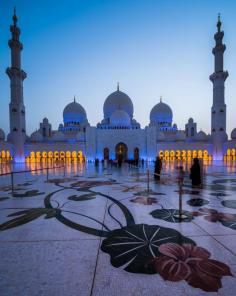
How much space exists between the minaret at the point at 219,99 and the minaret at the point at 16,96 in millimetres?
32939

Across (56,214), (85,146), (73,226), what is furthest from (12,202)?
(85,146)

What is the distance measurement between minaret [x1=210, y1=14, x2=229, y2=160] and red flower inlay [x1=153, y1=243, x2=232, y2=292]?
34.4m

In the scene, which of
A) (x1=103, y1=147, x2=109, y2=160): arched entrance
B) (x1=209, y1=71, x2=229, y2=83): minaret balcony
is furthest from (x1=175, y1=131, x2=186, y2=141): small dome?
(x1=103, y1=147, x2=109, y2=160): arched entrance

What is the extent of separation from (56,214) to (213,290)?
283cm

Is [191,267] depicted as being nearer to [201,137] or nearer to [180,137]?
[180,137]

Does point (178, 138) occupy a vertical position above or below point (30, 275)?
above

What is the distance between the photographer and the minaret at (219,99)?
100 feet

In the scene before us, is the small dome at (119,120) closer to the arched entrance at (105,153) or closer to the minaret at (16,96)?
the arched entrance at (105,153)

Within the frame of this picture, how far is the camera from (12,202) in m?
4.52

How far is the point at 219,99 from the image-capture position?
104 feet

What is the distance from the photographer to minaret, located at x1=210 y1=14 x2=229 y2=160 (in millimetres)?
30625

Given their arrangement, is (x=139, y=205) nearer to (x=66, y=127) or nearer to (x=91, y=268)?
(x=91, y=268)

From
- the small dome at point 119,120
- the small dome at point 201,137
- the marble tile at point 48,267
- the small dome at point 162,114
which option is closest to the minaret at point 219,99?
the small dome at point 201,137

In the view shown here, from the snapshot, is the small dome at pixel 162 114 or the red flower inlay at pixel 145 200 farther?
the small dome at pixel 162 114
